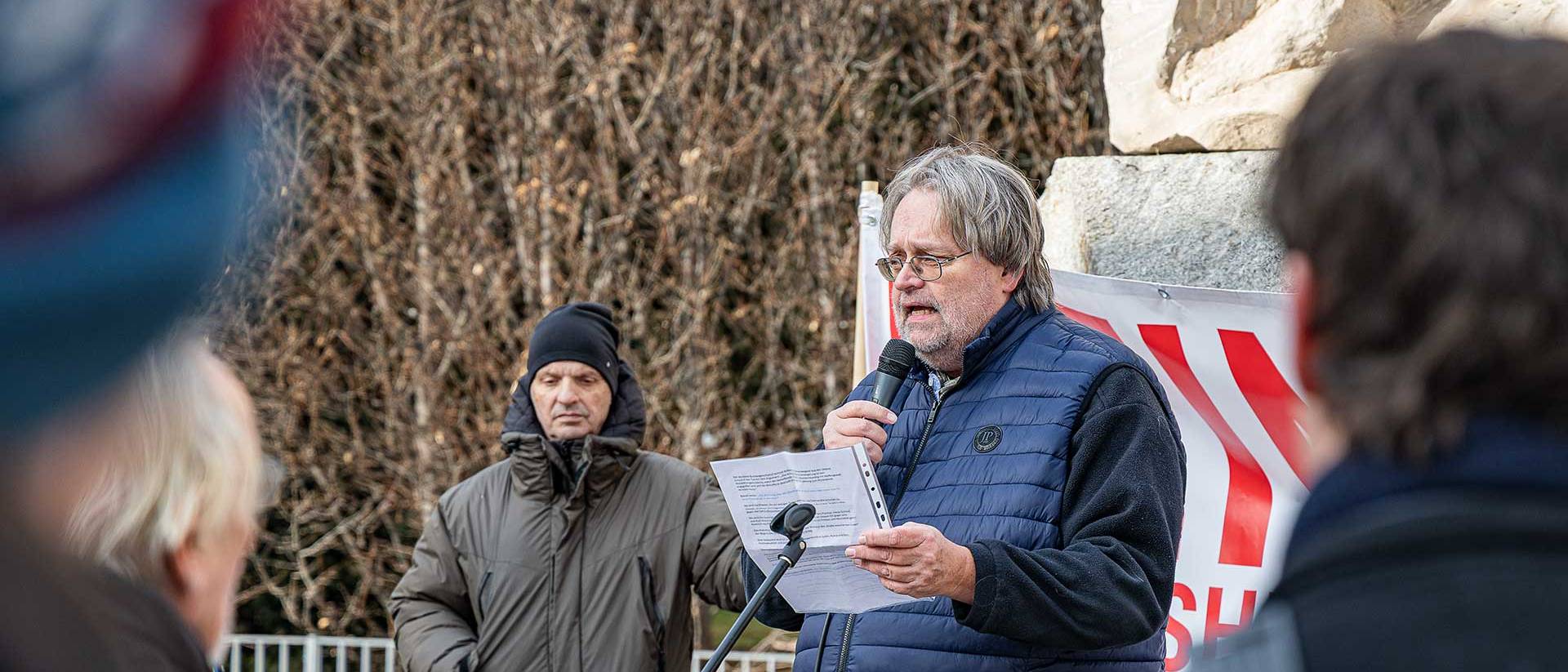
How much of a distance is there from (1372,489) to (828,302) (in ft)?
22.4

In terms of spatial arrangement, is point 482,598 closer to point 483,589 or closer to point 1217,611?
point 483,589

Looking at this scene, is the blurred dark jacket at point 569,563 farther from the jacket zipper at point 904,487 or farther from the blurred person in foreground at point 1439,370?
the blurred person in foreground at point 1439,370

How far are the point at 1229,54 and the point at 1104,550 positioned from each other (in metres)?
1.53

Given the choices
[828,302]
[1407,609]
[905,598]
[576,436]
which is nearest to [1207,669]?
[1407,609]

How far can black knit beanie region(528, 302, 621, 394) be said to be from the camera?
4.40 m

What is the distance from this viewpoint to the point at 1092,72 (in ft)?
25.7

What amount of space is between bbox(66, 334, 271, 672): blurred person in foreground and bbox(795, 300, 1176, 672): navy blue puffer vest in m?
1.44

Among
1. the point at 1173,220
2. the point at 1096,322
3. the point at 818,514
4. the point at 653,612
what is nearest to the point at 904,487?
the point at 818,514

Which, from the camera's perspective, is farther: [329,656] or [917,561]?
[329,656]

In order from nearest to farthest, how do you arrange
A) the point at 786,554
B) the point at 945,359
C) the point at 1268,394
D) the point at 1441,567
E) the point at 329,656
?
the point at 1441,567 → the point at 786,554 → the point at 945,359 → the point at 1268,394 → the point at 329,656

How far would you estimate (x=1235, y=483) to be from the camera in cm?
349

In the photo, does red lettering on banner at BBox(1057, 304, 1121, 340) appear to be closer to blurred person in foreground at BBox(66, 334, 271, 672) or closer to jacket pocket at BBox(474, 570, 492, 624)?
jacket pocket at BBox(474, 570, 492, 624)

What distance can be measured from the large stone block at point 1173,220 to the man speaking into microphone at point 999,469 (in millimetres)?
770

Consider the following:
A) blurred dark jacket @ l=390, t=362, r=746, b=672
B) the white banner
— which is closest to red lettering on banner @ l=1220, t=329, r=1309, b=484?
the white banner
